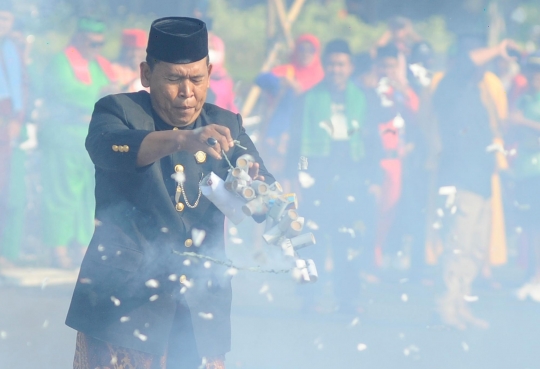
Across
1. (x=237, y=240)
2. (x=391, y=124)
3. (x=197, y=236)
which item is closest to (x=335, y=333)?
(x=237, y=240)

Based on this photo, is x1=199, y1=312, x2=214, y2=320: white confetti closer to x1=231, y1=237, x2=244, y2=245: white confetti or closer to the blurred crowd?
the blurred crowd

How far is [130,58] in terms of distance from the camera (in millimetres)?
8508

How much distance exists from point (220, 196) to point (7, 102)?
18.4 ft

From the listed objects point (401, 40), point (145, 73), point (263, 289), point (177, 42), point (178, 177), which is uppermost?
point (177, 42)

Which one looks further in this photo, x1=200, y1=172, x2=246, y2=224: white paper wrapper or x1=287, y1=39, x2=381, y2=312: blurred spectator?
x1=287, y1=39, x2=381, y2=312: blurred spectator

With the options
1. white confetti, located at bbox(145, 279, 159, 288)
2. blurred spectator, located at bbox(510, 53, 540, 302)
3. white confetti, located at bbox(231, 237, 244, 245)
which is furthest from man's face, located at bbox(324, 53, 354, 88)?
white confetti, located at bbox(145, 279, 159, 288)

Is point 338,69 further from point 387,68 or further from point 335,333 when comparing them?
point 335,333

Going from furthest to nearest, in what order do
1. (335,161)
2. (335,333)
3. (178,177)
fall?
(335,161) → (335,333) → (178,177)

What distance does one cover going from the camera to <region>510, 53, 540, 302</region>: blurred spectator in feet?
26.5

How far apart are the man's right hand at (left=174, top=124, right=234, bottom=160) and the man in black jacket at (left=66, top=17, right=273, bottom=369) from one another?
0.19 meters

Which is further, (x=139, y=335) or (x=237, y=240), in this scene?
(x=237, y=240)

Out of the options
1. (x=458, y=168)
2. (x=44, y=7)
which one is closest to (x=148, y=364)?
(x=458, y=168)

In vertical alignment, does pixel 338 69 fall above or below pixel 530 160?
above

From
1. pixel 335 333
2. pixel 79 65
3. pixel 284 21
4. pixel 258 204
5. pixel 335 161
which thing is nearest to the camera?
pixel 258 204
